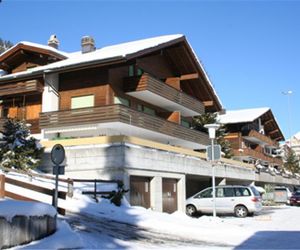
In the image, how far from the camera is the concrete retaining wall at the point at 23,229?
8.55 meters

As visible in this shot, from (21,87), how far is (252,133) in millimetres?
35402

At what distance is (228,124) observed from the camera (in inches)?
2242

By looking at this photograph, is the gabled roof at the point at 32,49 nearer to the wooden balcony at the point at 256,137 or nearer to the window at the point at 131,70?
the window at the point at 131,70

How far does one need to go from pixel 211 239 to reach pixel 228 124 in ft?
143

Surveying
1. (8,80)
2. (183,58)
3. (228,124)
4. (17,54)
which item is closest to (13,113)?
(8,80)

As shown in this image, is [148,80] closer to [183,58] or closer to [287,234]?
[183,58]

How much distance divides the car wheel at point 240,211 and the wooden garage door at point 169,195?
331cm

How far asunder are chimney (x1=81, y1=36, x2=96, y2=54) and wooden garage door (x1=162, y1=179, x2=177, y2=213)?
1246 centimetres

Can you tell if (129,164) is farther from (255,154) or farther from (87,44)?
(255,154)

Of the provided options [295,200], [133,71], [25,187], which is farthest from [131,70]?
[295,200]

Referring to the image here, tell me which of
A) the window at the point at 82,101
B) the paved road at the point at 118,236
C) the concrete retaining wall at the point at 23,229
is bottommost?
the paved road at the point at 118,236

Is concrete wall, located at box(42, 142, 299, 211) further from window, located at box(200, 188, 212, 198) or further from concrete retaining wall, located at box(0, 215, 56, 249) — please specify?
concrete retaining wall, located at box(0, 215, 56, 249)

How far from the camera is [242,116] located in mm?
57750

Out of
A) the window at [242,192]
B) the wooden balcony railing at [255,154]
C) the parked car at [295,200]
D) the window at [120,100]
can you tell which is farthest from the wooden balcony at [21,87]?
the wooden balcony railing at [255,154]
